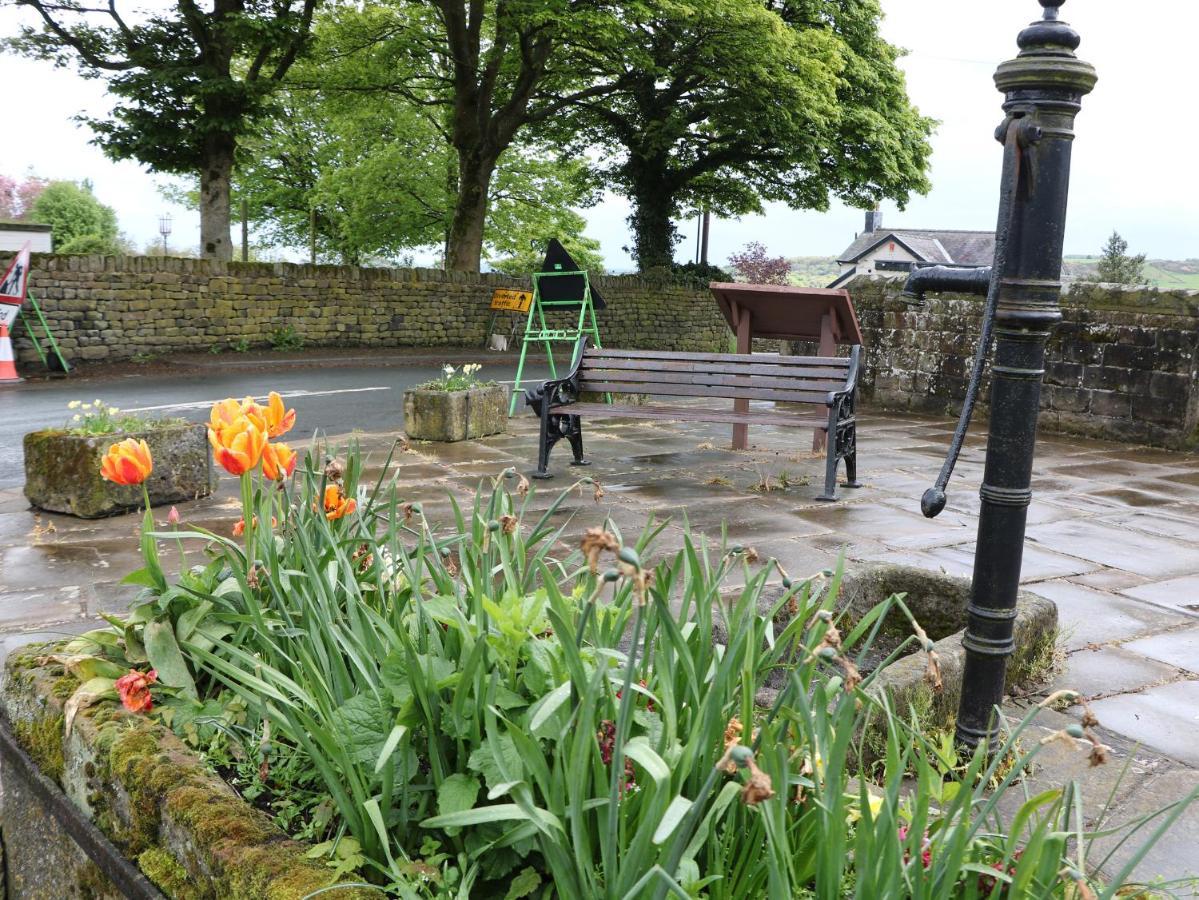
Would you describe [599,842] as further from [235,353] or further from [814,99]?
[814,99]

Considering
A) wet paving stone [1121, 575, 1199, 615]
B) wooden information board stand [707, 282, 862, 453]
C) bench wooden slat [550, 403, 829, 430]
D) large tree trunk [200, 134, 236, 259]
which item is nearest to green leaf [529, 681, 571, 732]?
wet paving stone [1121, 575, 1199, 615]

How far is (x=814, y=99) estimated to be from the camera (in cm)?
2152

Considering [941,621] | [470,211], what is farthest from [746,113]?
[941,621]

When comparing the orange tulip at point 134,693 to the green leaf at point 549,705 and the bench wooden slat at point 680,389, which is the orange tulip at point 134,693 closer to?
the green leaf at point 549,705

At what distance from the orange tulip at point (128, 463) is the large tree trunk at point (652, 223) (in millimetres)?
24237

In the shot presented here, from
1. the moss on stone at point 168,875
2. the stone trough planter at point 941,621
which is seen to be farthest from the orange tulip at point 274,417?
the stone trough planter at point 941,621

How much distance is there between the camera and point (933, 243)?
6850 centimetres

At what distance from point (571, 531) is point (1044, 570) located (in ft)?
6.76

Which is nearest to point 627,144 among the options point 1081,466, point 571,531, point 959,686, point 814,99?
point 814,99

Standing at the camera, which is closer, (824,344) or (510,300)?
(824,344)

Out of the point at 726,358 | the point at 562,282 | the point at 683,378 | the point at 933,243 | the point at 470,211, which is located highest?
the point at 933,243

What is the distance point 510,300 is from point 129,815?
758 inches

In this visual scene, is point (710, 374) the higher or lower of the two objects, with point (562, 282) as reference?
lower

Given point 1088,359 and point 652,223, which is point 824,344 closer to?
point 1088,359
